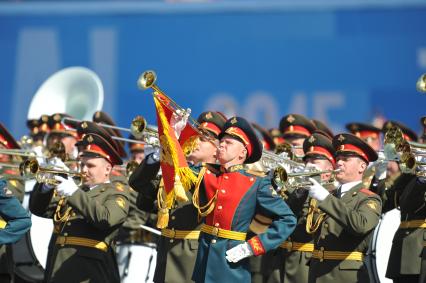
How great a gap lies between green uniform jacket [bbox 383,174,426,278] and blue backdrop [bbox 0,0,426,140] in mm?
8832

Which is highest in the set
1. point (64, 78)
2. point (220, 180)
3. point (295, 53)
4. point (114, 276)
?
point (295, 53)

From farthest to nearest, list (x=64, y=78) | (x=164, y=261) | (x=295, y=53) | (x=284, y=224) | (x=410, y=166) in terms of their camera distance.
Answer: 1. (x=295, y=53)
2. (x=64, y=78)
3. (x=164, y=261)
4. (x=410, y=166)
5. (x=284, y=224)

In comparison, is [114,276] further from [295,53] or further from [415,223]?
[295,53]

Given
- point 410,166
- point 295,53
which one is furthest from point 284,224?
point 295,53

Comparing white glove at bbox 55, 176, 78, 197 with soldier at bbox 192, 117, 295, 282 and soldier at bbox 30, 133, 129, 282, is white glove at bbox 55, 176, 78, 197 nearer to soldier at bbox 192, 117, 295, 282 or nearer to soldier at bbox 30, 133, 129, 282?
soldier at bbox 30, 133, 129, 282

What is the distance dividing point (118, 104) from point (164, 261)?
1037 centimetres

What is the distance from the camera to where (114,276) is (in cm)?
1232

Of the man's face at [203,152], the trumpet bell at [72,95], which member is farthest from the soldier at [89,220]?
the trumpet bell at [72,95]

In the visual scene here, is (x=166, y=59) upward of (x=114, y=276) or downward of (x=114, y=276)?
upward

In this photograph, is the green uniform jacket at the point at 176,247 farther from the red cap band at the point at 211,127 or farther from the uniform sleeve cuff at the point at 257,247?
the uniform sleeve cuff at the point at 257,247

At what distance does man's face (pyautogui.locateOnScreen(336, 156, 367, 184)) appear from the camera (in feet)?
38.3

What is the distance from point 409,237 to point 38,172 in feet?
11.0

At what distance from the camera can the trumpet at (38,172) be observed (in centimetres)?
1180

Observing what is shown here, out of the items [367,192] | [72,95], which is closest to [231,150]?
[367,192]
